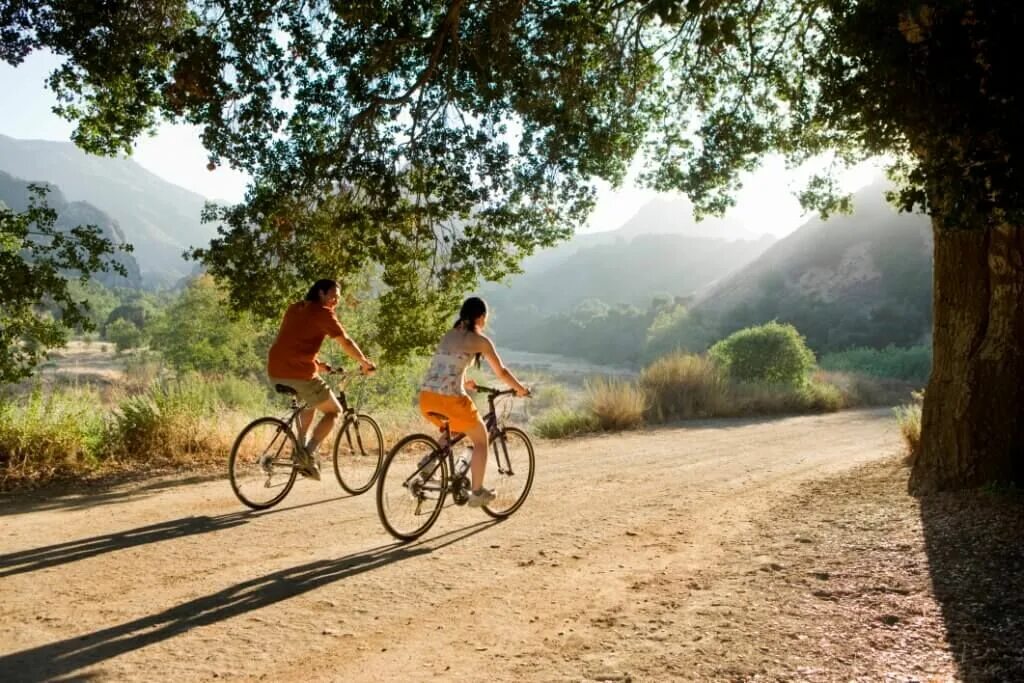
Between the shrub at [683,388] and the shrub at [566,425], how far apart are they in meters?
2.07

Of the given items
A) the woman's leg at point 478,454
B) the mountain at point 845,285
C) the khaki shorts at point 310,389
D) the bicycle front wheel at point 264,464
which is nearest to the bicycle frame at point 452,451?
the woman's leg at point 478,454

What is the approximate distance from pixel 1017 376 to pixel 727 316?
69578 millimetres

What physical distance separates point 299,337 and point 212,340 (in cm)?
2439

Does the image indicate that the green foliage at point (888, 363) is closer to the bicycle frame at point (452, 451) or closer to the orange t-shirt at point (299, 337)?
the bicycle frame at point (452, 451)

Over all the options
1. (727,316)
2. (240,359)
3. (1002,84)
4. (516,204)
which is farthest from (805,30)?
(727,316)

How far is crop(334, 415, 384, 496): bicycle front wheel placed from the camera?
819 cm

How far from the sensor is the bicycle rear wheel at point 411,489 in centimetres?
627

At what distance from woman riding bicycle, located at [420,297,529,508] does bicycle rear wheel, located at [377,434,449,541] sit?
0.97 ft


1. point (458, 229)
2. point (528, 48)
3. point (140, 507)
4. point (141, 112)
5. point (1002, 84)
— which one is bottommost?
point (140, 507)

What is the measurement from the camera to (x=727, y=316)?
7456cm

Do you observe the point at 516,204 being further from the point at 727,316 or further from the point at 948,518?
the point at 727,316

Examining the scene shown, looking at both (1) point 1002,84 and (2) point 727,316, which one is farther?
(2) point 727,316

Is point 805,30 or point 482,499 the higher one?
point 805,30

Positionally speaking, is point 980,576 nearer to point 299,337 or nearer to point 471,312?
point 471,312
